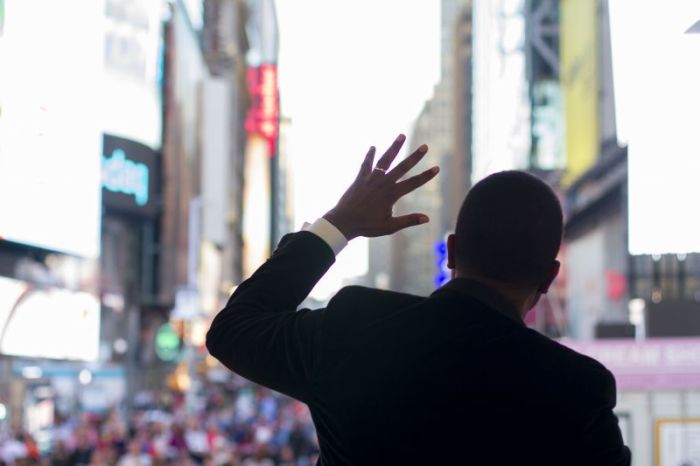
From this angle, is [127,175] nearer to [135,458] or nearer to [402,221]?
[135,458]

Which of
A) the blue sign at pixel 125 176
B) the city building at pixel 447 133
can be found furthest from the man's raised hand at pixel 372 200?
the city building at pixel 447 133

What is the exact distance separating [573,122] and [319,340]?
115 ft

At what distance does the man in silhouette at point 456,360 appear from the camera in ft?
7.65

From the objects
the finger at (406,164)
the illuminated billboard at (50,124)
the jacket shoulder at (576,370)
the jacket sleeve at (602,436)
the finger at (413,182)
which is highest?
the illuminated billboard at (50,124)

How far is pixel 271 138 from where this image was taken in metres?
125

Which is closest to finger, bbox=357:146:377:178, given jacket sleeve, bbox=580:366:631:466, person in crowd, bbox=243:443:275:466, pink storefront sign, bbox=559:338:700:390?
jacket sleeve, bbox=580:366:631:466

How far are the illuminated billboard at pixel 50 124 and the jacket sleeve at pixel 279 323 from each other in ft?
43.0

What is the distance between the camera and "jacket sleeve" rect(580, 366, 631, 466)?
2309 millimetres

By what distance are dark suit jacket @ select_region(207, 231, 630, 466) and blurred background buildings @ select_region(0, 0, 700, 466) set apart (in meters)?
2.23

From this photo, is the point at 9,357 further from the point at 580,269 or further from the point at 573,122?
the point at 580,269

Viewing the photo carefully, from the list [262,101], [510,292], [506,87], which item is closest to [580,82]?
[506,87]

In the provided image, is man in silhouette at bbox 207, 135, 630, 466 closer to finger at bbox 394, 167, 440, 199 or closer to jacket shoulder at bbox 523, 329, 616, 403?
jacket shoulder at bbox 523, 329, 616, 403

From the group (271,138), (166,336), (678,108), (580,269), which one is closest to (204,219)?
(166,336)

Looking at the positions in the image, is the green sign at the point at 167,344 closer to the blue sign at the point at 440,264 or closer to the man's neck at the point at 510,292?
the blue sign at the point at 440,264
